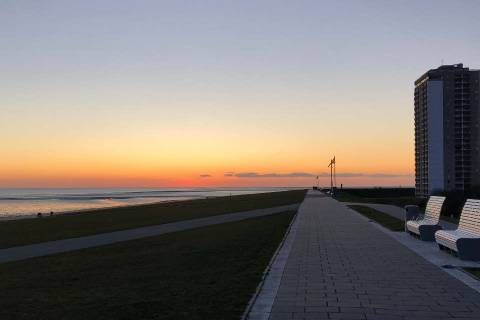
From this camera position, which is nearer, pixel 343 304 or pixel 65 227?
pixel 343 304

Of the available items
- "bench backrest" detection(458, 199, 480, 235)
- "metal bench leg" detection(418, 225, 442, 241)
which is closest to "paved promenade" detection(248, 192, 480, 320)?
"bench backrest" detection(458, 199, 480, 235)

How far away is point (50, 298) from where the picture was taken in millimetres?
7441

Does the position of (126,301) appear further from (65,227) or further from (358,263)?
(65,227)

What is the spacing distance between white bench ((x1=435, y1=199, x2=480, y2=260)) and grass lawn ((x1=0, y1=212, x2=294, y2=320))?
372 cm

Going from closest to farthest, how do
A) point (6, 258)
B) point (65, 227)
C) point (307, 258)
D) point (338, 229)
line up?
point (307, 258)
point (6, 258)
point (338, 229)
point (65, 227)

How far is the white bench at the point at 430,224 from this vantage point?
44.0ft

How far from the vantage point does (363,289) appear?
7492 mm

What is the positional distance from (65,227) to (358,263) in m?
15.1

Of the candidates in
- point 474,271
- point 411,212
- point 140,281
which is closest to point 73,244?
point 140,281

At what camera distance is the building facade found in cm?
8031

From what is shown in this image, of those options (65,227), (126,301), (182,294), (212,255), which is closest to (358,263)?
(212,255)

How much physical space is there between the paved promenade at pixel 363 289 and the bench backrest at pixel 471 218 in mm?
1211

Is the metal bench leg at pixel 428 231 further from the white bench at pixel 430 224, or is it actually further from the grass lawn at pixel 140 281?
the grass lawn at pixel 140 281

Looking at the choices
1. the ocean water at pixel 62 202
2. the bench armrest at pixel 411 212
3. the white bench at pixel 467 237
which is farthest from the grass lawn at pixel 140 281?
the ocean water at pixel 62 202
